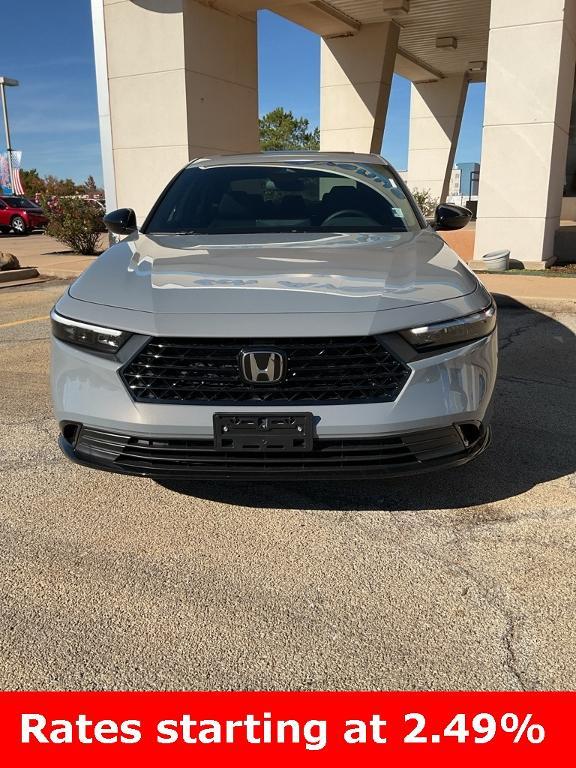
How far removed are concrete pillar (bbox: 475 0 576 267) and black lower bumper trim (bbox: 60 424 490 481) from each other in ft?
27.6

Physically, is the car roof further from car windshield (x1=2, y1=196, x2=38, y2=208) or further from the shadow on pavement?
car windshield (x1=2, y1=196, x2=38, y2=208)

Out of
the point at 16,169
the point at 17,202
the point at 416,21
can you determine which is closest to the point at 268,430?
the point at 416,21

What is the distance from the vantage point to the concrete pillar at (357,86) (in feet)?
60.3

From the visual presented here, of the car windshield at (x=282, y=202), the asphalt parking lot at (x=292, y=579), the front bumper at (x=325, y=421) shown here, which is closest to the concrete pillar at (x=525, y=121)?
the car windshield at (x=282, y=202)

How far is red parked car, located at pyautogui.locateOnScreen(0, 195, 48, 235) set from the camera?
26.8 meters

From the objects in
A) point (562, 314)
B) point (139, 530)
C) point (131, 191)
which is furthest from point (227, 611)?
point (131, 191)

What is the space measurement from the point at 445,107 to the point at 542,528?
95.2 ft

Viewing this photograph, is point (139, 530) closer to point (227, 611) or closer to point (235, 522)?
point (235, 522)

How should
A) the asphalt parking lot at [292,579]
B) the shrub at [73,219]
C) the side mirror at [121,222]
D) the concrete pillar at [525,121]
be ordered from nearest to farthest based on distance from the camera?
the asphalt parking lot at [292,579] → the side mirror at [121,222] → the concrete pillar at [525,121] → the shrub at [73,219]

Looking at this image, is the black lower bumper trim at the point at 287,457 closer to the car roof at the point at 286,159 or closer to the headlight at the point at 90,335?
the headlight at the point at 90,335

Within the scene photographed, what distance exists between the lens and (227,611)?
2381mm

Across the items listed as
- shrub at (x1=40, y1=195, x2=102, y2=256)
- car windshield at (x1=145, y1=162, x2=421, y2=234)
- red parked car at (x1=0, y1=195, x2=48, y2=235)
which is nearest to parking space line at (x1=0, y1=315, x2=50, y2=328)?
car windshield at (x1=145, y1=162, x2=421, y2=234)

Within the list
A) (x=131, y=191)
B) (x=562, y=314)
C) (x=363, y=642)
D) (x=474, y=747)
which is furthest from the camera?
(x=131, y=191)

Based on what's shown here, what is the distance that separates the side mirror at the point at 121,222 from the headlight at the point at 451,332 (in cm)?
251
